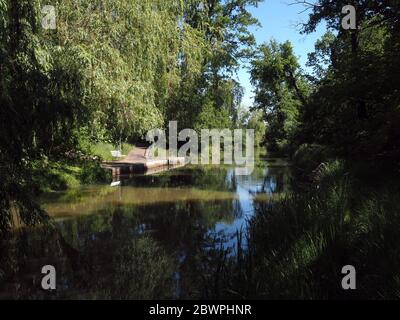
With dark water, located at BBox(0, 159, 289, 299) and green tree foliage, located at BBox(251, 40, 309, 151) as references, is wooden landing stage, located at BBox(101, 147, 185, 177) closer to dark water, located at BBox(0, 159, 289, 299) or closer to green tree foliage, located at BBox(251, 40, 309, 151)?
dark water, located at BBox(0, 159, 289, 299)

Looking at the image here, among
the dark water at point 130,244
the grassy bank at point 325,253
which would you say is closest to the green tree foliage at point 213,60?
the dark water at point 130,244

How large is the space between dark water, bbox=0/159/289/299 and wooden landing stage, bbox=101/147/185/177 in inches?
218

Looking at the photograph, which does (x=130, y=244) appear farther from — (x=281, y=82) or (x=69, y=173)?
(x=281, y=82)

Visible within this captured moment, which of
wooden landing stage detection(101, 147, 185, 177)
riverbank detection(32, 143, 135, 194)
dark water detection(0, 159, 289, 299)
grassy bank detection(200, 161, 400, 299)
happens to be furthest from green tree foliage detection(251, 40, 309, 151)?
grassy bank detection(200, 161, 400, 299)

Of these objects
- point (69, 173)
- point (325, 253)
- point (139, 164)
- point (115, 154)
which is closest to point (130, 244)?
point (325, 253)

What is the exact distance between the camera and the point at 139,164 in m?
22.3

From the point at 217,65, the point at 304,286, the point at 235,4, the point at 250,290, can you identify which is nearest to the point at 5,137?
the point at 250,290

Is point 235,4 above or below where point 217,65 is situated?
above

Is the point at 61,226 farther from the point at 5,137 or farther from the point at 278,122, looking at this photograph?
the point at 278,122

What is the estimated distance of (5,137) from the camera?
5.37 meters

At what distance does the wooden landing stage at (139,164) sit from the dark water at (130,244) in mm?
5538

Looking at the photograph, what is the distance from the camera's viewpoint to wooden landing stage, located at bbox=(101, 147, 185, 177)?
20.3 meters

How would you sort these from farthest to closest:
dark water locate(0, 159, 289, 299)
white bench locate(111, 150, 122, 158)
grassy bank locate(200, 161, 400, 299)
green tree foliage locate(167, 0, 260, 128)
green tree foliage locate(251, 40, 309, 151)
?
green tree foliage locate(251, 40, 309, 151) → white bench locate(111, 150, 122, 158) → green tree foliage locate(167, 0, 260, 128) → dark water locate(0, 159, 289, 299) → grassy bank locate(200, 161, 400, 299)
